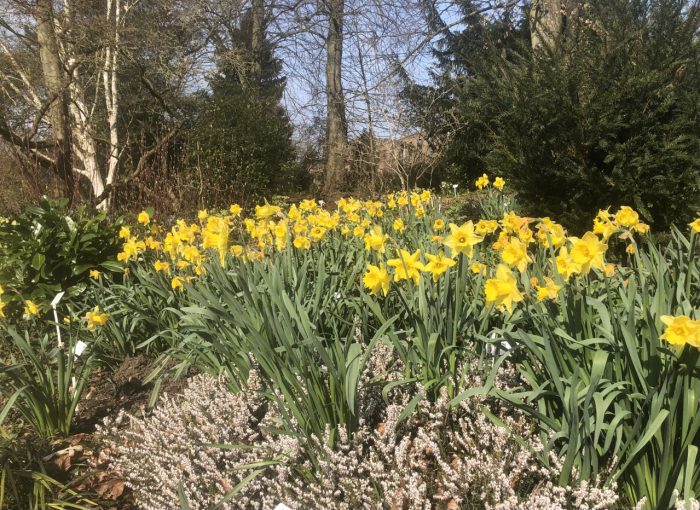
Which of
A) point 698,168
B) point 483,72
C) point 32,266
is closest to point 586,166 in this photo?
point 698,168

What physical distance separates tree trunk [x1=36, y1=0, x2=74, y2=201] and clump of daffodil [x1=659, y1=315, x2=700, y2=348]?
859 centimetres

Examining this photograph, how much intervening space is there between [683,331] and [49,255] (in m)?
4.19

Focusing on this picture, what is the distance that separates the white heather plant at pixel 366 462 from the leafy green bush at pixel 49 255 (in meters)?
2.06

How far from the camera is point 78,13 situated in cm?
979

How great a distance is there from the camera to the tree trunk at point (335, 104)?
44.0 ft

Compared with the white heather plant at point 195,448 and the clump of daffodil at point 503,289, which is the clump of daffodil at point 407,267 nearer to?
the clump of daffodil at point 503,289

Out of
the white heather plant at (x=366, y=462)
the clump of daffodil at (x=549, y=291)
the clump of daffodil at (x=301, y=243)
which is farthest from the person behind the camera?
the clump of daffodil at (x=301, y=243)

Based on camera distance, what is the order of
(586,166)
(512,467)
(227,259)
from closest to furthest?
(512,467) → (227,259) → (586,166)

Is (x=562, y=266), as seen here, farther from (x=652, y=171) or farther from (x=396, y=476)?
(x=652, y=171)

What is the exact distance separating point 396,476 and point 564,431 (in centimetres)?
55

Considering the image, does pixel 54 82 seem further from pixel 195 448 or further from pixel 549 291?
pixel 549 291

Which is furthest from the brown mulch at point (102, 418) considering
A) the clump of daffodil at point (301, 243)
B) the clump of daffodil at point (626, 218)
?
the clump of daffodil at point (626, 218)

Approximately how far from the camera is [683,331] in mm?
1383

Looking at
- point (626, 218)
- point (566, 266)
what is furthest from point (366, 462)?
point (626, 218)
